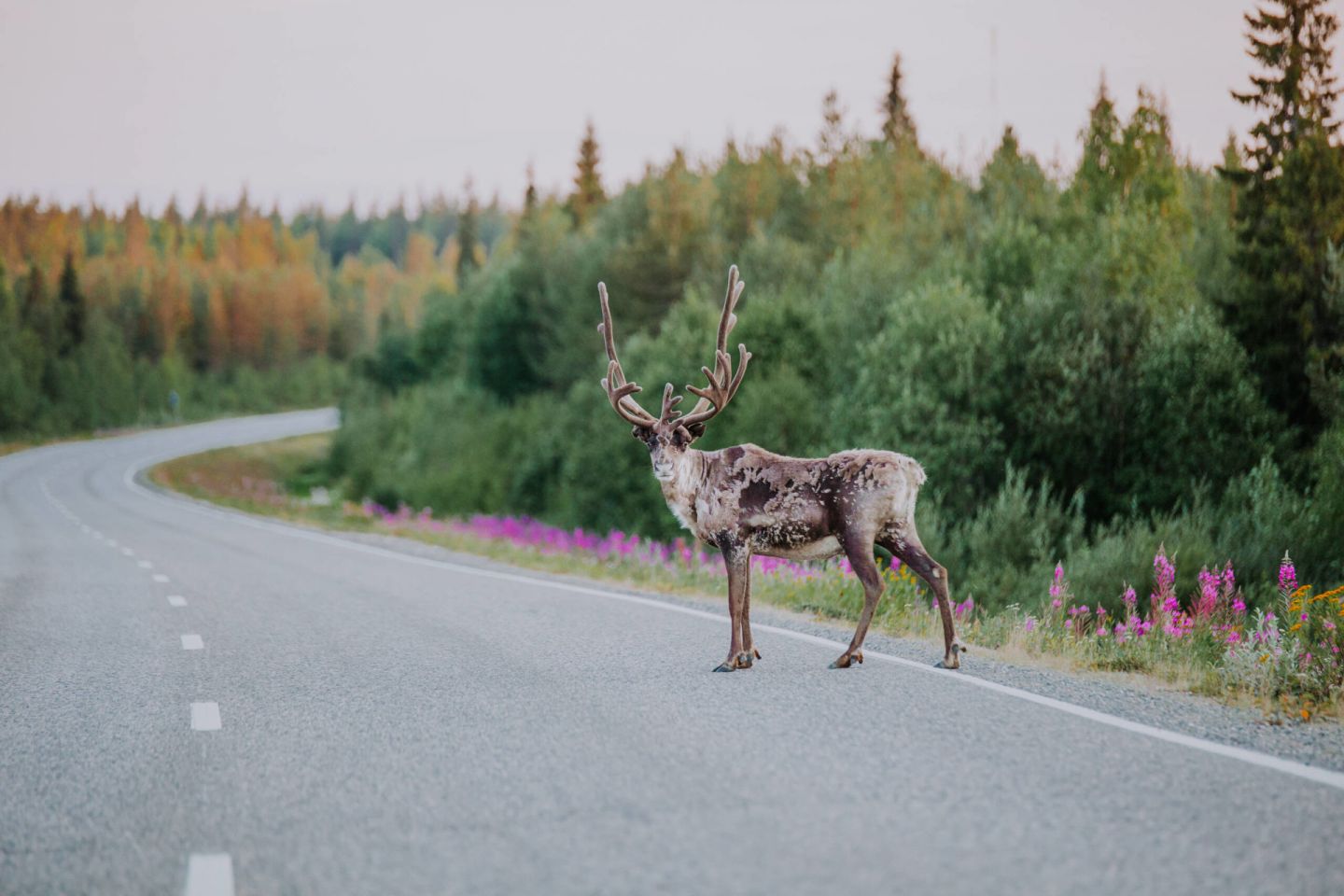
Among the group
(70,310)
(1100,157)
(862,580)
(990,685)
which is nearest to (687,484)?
(862,580)

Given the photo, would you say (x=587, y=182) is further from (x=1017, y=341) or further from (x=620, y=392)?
(x=620, y=392)

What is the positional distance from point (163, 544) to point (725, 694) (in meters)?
19.7

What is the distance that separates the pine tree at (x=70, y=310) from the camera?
123 metres

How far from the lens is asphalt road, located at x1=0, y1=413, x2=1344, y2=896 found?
4.21 metres

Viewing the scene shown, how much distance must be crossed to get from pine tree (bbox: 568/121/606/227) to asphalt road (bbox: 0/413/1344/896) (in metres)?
85.7

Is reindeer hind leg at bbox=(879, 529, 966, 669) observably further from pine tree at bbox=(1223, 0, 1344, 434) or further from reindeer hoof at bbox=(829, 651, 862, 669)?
pine tree at bbox=(1223, 0, 1344, 434)

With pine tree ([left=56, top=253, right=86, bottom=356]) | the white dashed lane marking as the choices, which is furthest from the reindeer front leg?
pine tree ([left=56, top=253, right=86, bottom=356])

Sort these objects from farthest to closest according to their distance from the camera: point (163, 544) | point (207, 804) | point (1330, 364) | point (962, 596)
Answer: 1. point (1330, 364)
2. point (163, 544)
3. point (962, 596)
4. point (207, 804)

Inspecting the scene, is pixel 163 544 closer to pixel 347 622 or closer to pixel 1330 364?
pixel 347 622

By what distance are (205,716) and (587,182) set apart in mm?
90827

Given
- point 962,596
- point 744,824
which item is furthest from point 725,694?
point 962,596

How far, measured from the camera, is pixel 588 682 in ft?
A: 25.6

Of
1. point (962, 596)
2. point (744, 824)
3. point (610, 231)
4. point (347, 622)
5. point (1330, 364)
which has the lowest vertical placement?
point (962, 596)

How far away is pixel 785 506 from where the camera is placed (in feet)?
26.2
